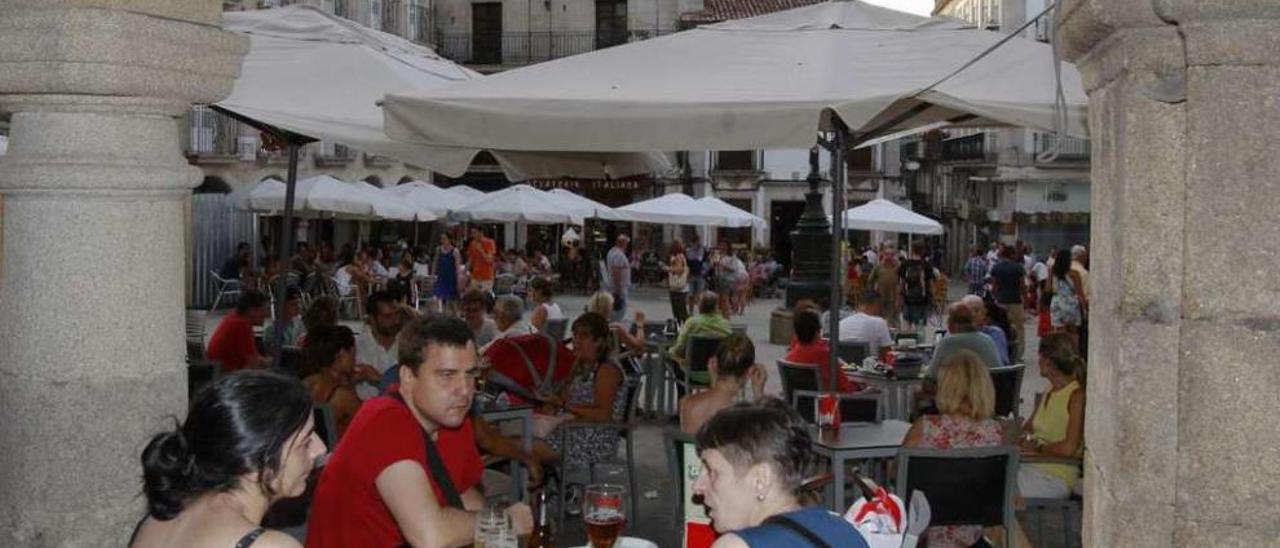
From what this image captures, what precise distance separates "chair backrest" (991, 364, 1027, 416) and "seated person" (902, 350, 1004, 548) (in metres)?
2.55

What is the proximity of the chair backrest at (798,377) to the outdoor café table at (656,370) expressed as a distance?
2852 millimetres

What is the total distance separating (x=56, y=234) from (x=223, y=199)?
24478mm

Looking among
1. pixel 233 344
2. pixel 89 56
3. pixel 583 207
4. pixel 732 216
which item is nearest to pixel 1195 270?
pixel 89 56

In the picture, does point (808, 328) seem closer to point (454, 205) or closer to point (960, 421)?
point (960, 421)

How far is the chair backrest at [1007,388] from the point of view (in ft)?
28.0

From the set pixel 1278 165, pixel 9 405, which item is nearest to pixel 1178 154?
pixel 1278 165

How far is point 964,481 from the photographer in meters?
5.65

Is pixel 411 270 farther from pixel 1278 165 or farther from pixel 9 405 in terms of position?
pixel 1278 165

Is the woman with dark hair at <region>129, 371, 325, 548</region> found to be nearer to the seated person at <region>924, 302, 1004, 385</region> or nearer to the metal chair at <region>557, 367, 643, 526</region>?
the metal chair at <region>557, 367, 643, 526</region>

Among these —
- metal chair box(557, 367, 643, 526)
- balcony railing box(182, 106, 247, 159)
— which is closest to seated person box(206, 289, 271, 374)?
metal chair box(557, 367, 643, 526)

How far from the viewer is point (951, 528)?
19.5 ft

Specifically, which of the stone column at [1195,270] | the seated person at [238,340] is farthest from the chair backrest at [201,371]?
the stone column at [1195,270]

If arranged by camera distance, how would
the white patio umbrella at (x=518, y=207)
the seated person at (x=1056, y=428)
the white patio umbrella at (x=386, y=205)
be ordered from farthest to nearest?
the white patio umbrella at (x=518, y=207)
the white patio umbrella at (x=386, y=205)
the seated person at (x=1056, y=428)

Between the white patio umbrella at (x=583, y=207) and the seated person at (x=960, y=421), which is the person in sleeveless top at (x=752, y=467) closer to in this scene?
the seated person at (x=960, y=421)
